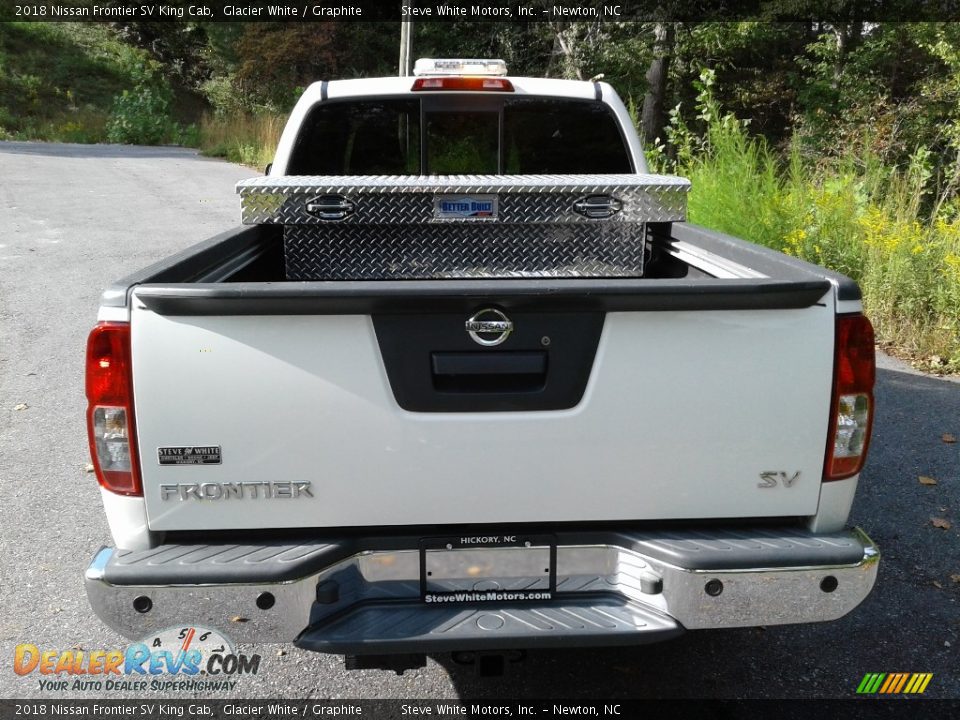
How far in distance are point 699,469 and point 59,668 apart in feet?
8.39

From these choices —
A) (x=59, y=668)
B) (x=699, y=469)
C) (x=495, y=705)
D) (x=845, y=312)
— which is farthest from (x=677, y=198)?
(x=59, y=668)

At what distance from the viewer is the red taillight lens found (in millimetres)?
4578

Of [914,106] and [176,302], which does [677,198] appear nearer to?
[176,302]

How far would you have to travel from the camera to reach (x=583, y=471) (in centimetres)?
246

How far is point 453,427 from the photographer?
2.42 m

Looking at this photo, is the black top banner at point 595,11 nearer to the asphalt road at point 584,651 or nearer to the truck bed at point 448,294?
the asphalt road at point 584,651

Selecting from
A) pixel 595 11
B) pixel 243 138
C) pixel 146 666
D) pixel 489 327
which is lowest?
pixel 146 666

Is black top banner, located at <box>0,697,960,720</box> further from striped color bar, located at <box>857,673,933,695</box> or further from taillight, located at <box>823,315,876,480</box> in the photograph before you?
taillight, located at <box>823,315,876,480</box>

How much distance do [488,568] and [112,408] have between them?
3.79ft

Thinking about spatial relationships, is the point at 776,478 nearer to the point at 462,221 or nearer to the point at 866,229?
the point at 462,221

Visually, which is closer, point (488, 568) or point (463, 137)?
point (488, 568)

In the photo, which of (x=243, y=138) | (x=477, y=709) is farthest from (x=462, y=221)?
(x=243, y=138)

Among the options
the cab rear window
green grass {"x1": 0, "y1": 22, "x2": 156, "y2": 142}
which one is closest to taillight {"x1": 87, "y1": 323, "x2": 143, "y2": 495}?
the cab rear window

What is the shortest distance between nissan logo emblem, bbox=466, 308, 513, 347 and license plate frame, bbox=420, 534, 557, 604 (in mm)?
577
